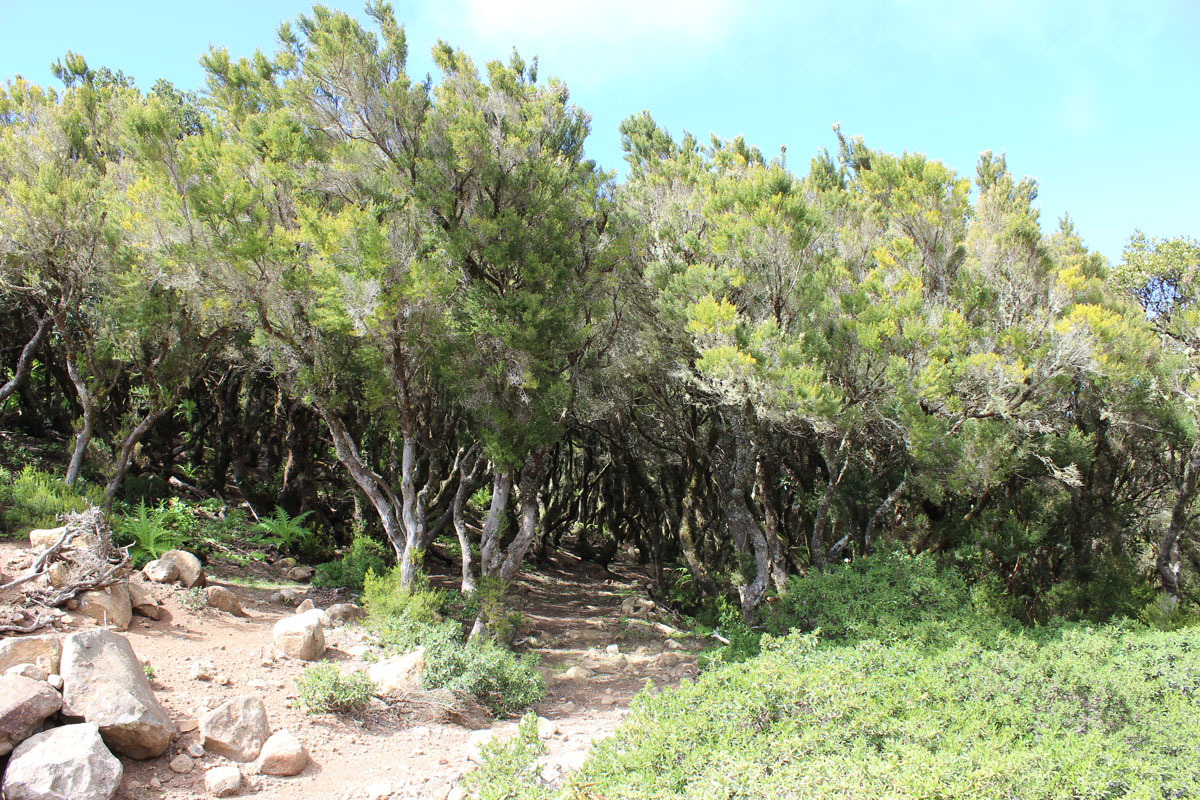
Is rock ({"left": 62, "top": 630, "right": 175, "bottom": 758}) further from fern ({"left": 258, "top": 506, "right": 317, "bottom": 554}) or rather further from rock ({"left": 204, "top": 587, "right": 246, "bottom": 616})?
fern ({"left": 258, "top": 506, "right": 317, "bottom": 554})

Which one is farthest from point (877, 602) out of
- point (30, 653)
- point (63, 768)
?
point (30, 653)

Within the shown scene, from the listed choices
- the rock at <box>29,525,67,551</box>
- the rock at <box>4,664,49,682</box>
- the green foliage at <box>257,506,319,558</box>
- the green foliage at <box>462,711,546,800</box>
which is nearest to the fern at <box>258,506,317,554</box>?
the green foliage at <box>257,506,319,558</box>

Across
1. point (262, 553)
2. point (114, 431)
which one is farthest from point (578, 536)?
point (114, 431)

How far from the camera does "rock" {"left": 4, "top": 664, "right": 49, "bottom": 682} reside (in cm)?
428

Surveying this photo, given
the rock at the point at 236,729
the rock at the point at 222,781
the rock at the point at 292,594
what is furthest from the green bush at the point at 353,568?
the rock at the point at 222,781

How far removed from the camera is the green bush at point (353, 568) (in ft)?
32.5

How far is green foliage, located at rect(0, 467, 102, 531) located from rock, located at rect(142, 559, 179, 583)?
125cm

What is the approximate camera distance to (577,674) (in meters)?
8.32

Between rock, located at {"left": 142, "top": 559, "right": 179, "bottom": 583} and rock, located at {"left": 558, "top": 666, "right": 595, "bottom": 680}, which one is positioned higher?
rock, located at {"left": 142, "top": 559, "right": 179, "bottom": 583}

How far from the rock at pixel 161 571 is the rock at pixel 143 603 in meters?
0.68

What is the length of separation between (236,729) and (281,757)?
404mm

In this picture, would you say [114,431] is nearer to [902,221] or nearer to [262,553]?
[262,553]

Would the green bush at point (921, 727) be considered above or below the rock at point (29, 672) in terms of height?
above

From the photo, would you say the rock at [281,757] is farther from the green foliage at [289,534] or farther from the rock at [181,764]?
the green foliage at [289,534]
